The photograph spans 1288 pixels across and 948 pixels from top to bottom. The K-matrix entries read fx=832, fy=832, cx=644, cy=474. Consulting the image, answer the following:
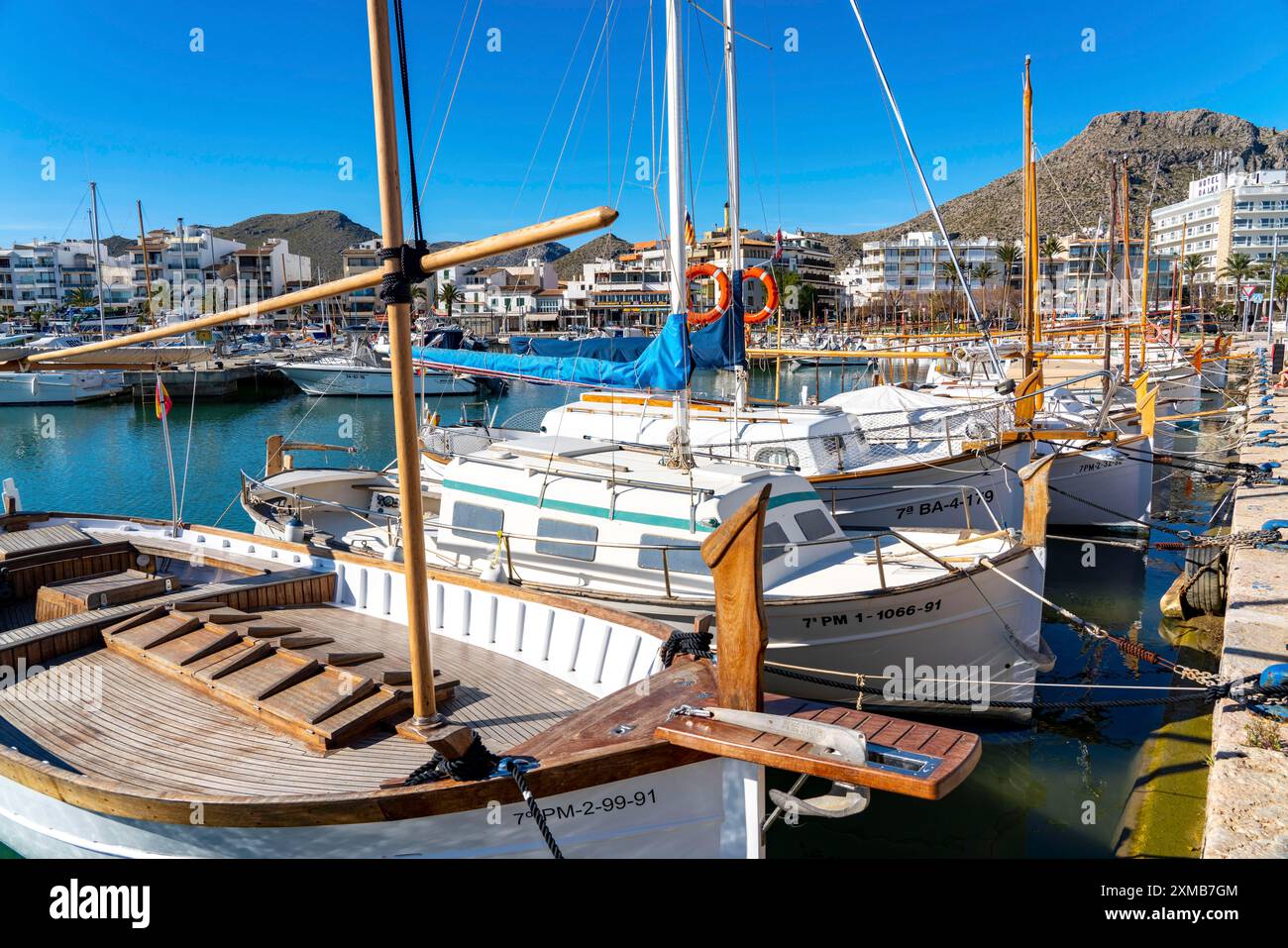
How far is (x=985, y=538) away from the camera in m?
12.4

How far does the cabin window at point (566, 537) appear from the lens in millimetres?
12195

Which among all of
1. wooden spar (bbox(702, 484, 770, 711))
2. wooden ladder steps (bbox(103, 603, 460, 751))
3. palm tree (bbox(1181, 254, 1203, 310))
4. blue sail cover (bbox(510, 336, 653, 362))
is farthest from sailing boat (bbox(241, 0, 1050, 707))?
palm tree (bbox(1181, 254, 1203, 310))

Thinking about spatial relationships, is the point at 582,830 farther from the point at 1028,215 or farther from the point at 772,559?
the point at 1028,215

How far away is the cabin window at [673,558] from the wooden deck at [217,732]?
3.61 metres

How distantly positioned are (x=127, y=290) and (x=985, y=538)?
151752mm

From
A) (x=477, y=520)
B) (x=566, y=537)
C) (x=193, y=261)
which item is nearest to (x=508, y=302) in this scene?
(x=193, y=261)

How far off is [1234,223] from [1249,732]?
141020 millimetres

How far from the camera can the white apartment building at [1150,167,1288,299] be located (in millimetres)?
115375

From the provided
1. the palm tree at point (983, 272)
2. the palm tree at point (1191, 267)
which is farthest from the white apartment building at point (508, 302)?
the palm tree at point (1191, 267)

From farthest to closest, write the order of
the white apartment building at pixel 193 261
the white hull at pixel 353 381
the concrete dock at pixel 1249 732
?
the white apartment building at pixel 193 261 < the white hull at pixel 353 381 < the concrete dock at pixel 1249 732

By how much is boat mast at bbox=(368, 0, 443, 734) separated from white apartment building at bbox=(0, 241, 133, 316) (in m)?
148

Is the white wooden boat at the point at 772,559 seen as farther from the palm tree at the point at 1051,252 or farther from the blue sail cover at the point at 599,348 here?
the palm tree at the point at 1051,252
